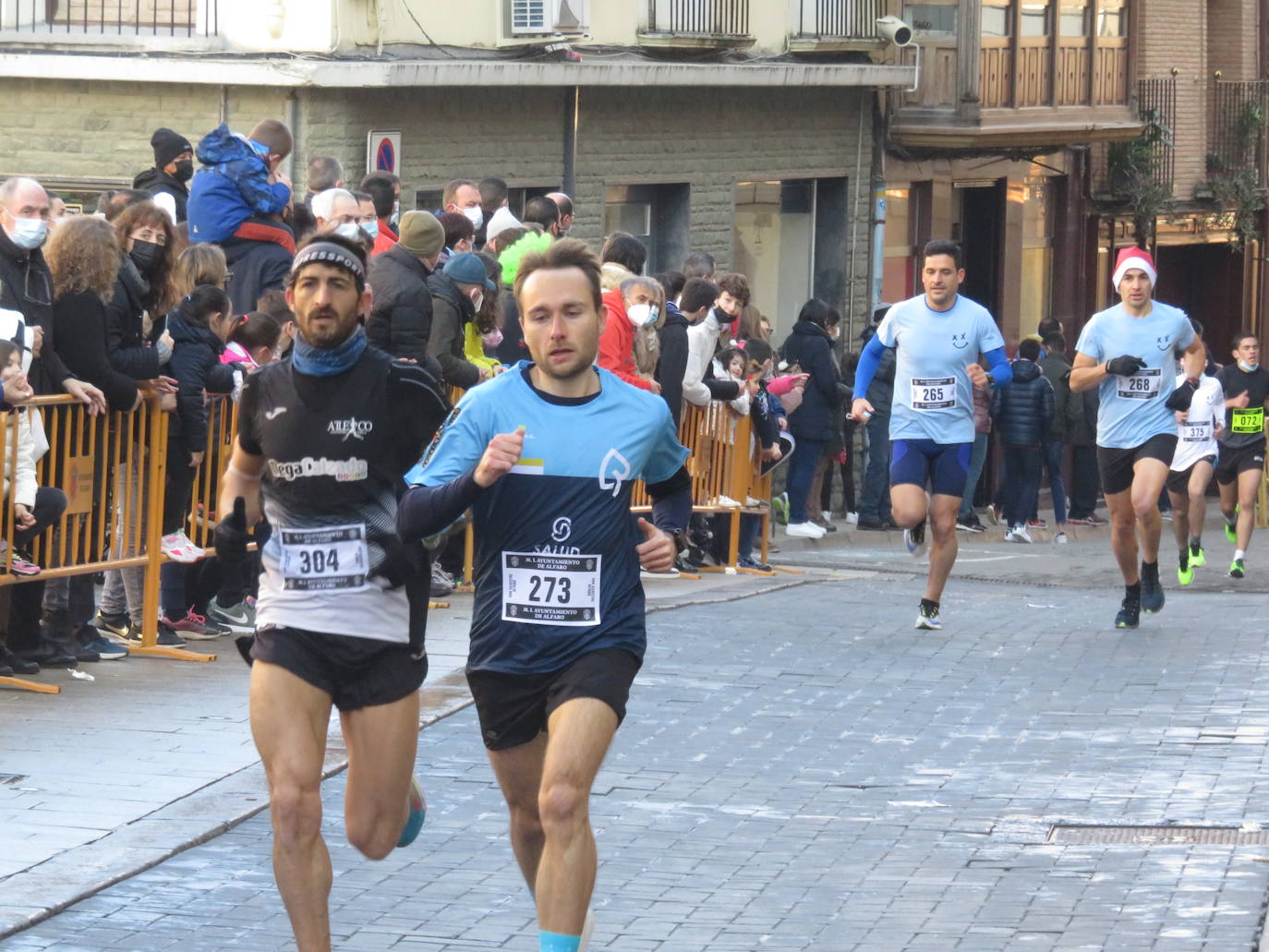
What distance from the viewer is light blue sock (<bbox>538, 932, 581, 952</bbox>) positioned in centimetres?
582

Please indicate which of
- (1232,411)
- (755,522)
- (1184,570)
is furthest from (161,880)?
(1232,411)

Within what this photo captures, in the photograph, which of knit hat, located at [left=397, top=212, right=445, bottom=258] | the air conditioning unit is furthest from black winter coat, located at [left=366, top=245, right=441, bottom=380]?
the air conditioning unit

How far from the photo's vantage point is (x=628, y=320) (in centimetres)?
1339

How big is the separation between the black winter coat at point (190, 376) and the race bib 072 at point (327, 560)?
4.67m

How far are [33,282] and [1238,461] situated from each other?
1381cm


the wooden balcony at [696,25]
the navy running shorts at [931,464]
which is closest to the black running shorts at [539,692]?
the navy running shorts at [931,464]

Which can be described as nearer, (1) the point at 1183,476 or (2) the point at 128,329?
(2) the point at 128,329

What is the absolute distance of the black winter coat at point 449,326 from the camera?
40.1 ft

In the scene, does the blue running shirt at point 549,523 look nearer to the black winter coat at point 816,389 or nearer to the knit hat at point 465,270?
the knit hat at point 465,270

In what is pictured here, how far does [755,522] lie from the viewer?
16938 mm

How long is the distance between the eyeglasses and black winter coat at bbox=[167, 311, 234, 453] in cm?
91

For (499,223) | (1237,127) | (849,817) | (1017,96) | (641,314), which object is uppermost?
(1237,127)

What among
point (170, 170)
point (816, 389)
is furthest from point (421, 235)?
point (816, 389)

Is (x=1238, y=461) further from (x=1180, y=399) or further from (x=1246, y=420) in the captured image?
(x=1180, y=399)
